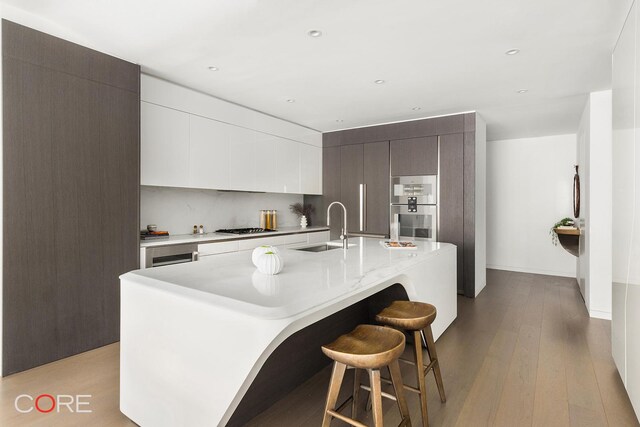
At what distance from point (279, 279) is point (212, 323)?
1.42 ft

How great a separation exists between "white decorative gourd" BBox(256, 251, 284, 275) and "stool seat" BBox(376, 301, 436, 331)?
64 cm

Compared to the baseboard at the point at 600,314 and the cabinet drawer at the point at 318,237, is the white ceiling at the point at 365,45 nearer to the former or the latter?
the cabinet drawer at the point at 318,237

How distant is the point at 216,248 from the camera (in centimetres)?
376

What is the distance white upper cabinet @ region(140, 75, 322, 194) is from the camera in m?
3.42

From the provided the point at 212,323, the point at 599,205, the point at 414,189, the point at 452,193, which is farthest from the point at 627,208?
the point at 414,189

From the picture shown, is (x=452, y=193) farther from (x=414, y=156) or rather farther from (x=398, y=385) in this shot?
(x=398, y=385)

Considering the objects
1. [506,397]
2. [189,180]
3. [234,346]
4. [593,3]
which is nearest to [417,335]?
[506,397]

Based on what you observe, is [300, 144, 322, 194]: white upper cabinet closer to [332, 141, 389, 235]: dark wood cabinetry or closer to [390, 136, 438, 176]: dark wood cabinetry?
[332, 141, 389, 235]: dark wood cabinetry

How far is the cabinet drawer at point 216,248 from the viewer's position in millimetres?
3629

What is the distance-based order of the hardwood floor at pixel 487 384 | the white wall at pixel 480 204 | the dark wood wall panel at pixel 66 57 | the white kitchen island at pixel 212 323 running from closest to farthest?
the white kitchen island at pixel 212 323 < the hardwood floor at pixel 487 384 < the dark wood wall panel at pixel 66 57 < the white wall at pixel 480 204

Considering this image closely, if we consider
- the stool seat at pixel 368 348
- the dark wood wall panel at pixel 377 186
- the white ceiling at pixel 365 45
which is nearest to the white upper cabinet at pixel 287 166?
the white ceiling at pixel 365 45

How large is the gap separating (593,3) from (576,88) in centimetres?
183

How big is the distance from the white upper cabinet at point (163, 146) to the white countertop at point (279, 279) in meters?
1.57

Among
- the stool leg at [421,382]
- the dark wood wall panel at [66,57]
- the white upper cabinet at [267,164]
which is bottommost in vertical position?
the stool leg at [421,382]
